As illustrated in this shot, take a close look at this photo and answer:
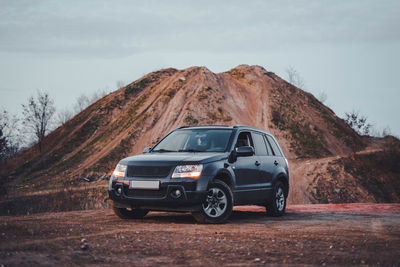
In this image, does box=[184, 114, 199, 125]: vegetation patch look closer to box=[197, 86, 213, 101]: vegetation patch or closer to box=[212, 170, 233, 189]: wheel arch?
box=[197, 86, 213, 101]: vegetation patch

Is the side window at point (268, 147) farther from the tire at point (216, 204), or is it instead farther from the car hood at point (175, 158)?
the tire at point (216, 204)

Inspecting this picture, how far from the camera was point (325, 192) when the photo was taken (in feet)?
94.5

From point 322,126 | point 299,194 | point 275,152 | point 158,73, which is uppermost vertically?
point 158,73

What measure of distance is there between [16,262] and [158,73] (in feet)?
143

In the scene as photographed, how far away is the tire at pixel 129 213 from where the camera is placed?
945 cm

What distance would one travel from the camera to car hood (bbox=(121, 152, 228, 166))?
870 centimetres

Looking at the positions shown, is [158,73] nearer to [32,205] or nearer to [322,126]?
[322,126]

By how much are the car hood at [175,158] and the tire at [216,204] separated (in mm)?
466

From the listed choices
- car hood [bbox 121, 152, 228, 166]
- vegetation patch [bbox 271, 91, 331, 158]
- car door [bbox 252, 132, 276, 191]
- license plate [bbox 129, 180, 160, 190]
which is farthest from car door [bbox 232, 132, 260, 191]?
vegetation patch [bbox 271, 91, 331, 158]

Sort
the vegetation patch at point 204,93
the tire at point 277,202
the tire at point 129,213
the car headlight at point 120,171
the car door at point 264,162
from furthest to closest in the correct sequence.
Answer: the vegetation patch at point 204,93 < the tire at point 277,202 < the car door at point 264,162 < the tire at point 129,213 < the car headlight at point 120,171

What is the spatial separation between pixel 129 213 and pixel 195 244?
3494 mm

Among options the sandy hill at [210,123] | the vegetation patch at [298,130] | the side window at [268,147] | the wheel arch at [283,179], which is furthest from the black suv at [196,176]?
the vegetation patch at [298,130]

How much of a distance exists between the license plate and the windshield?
49.1 inches

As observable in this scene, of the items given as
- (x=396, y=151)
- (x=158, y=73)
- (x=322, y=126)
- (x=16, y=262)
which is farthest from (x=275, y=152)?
(x=158, y=73)
